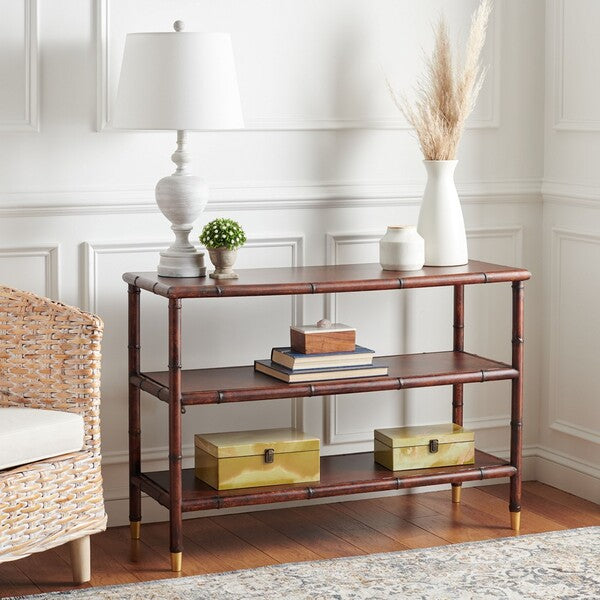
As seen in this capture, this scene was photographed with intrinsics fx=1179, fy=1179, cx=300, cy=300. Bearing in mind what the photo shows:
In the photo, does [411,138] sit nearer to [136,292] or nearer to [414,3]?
[414,3]

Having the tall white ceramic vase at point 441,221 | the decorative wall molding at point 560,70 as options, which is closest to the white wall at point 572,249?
the decorative wall molding at point 560,70

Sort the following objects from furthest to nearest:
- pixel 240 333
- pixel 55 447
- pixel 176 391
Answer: pixel 240 333
pixel 176 391
pixel 55 447

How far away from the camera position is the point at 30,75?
335cm

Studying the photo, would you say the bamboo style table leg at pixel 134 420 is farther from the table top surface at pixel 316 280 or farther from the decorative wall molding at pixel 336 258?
the decorative wall molding at pixel 336 258

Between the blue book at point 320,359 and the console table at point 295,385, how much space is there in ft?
0.17

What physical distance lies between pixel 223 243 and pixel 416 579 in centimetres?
103

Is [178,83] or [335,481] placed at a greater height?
[178,83]

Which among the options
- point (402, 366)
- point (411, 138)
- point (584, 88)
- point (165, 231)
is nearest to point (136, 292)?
point (165, 231)

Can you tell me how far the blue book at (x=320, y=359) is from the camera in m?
3.26

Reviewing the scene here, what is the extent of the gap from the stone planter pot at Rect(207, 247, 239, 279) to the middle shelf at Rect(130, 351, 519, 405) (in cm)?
30

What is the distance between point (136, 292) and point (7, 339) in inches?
17.1

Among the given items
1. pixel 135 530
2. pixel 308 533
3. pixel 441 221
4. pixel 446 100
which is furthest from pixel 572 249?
pixel 135 530

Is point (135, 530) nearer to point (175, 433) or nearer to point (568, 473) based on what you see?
point (175, 433)

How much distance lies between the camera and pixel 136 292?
11.1 feet
